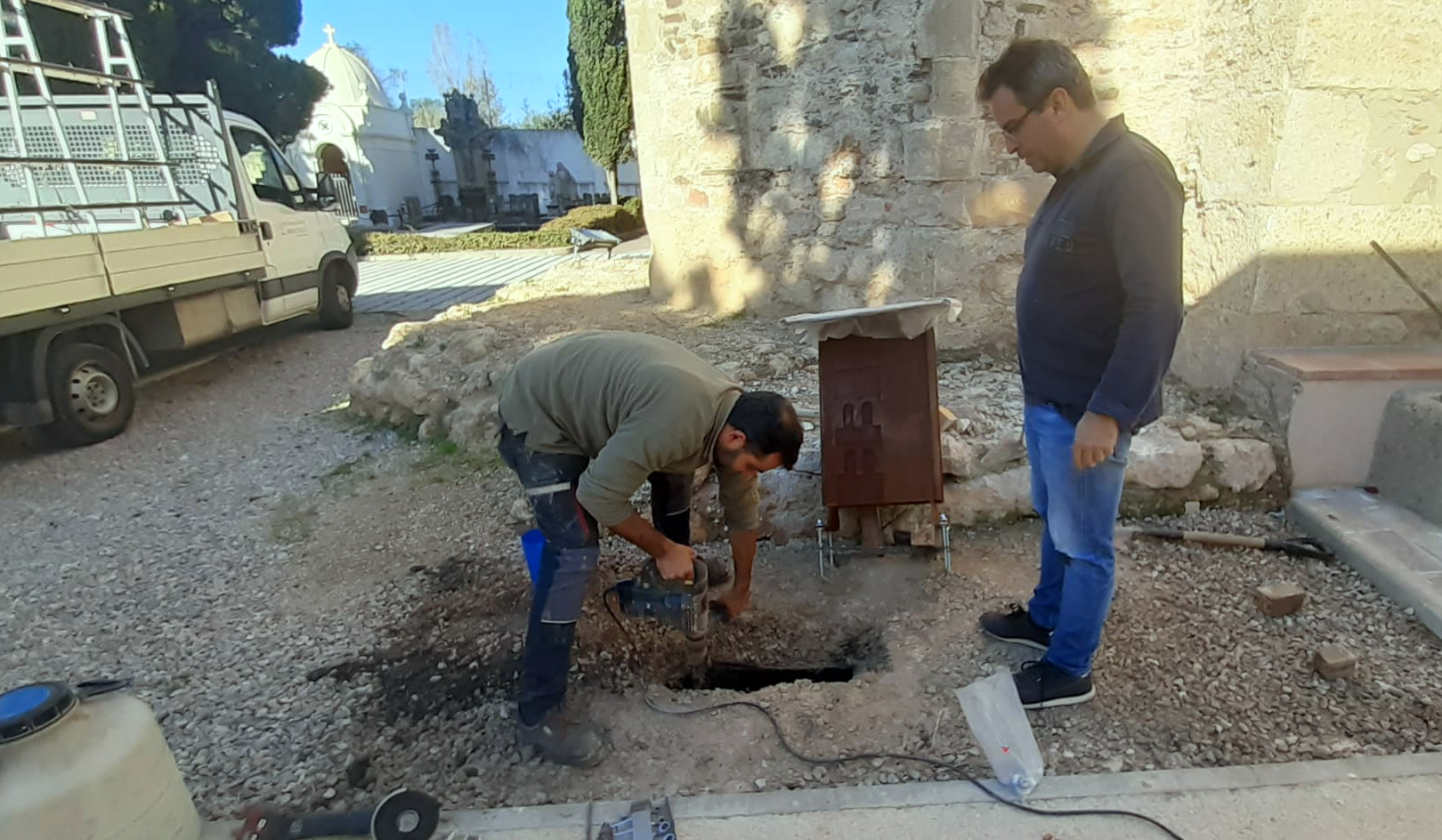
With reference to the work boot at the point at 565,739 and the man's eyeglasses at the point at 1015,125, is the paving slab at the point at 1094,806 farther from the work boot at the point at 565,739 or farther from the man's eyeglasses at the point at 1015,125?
the man's eyeglasses at the point at 1015,125

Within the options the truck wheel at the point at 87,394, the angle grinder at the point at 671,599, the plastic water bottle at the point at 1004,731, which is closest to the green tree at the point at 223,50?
the truck wheel at the point at 87,394

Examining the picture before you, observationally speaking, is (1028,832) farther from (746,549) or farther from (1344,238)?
(1344,238)

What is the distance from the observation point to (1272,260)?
3.53 meters

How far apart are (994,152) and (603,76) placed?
14.9m

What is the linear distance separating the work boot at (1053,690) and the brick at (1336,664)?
71 cm

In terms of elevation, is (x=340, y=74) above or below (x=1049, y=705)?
above

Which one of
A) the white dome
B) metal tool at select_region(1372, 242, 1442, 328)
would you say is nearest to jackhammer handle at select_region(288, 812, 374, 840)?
metal tool at select_region(1372, 242, 1442, 328)

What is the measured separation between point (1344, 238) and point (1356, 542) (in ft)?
4.50

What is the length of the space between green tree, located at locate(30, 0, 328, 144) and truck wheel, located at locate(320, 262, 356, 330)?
23.2ft

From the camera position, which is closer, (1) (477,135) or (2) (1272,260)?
(2) (1272,260)

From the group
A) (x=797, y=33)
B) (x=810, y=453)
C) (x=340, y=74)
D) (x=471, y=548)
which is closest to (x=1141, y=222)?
(x=810, y=453)


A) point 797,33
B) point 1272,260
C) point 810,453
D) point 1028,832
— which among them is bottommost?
point 1028,832

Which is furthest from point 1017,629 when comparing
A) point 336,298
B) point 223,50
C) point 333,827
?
point 223,50

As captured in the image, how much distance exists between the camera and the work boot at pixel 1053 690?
2301mm
